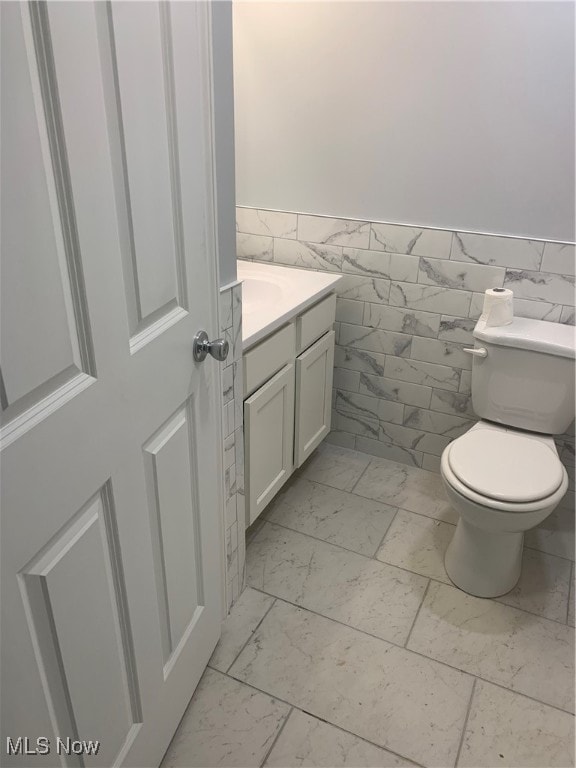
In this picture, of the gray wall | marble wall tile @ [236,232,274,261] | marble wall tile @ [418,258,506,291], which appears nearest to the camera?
the gray wall

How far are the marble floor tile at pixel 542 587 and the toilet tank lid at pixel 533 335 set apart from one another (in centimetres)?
71

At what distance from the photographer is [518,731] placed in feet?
4.73

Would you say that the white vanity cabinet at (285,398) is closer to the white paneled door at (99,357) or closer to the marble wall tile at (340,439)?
the marble wall tile at (340,439)

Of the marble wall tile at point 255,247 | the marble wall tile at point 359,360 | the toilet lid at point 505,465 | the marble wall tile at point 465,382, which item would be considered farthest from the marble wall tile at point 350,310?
the toilet lid at point 505,465

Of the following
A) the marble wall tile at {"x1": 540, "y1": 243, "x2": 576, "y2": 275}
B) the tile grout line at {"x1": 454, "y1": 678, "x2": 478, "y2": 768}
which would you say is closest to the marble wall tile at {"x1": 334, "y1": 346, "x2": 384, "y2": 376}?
the marble wall tile at {"x1": 540, "y1": 243, "x2": 576, "y2": 275}

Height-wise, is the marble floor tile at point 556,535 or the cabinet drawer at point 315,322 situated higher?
the cabinet drawer at point 315,322

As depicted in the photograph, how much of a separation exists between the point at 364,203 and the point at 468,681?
1.58 metres

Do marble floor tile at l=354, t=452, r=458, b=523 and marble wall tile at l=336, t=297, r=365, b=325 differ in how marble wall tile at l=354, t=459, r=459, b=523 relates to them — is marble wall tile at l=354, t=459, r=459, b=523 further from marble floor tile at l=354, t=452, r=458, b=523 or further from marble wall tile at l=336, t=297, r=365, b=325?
marble wall tile at l=336, t=297, r=365, b=325

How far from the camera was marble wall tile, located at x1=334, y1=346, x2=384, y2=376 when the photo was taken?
234 cm

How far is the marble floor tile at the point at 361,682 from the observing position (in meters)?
1.43

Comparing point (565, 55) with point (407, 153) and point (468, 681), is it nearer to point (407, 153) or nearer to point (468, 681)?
point (407, 153)

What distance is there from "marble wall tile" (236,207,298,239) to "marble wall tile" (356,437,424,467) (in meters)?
0.92

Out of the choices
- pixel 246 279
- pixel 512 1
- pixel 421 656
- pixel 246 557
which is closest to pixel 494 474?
pixel 421 656

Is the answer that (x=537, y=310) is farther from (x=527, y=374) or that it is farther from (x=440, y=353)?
(x=440, y=353)
